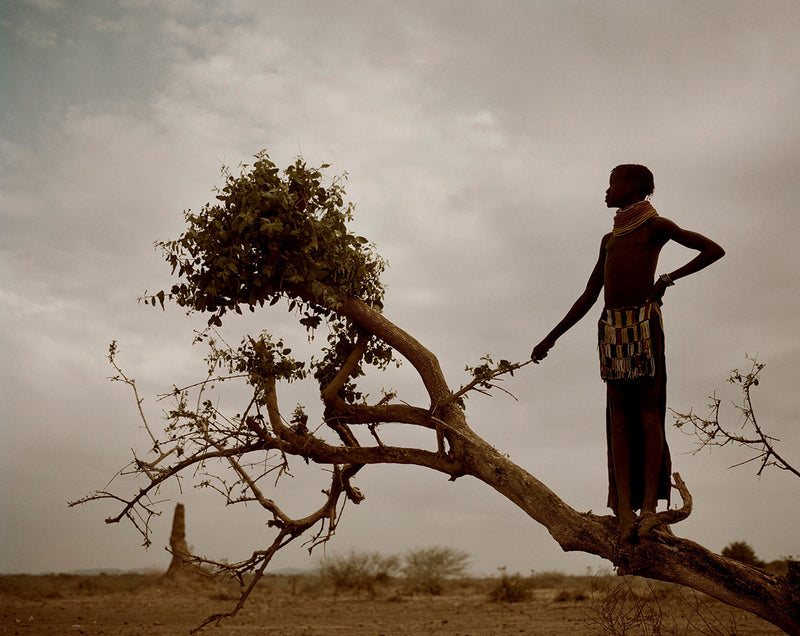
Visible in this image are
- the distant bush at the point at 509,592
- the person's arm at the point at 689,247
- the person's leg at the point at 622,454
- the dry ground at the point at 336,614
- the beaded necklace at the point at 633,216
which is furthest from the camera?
the distant bush at the point at 509,592

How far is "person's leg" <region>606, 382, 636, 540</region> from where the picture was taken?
5.34m

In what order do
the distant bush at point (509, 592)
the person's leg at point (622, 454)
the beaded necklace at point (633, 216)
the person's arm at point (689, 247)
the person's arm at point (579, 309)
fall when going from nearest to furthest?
the person's arm at point (689, 247), the person's leg at point (622, 454), the beaded necklace at point (633, 216), the person's arm at point (579, 309), the distant bush at point (509, 592)

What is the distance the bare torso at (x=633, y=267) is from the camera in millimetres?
5352

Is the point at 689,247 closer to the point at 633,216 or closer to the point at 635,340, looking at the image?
the point at 633,216

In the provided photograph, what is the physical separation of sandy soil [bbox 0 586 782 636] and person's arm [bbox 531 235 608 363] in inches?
196

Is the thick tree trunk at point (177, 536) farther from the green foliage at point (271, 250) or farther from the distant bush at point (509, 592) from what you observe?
the green foliage at point (271, 250)

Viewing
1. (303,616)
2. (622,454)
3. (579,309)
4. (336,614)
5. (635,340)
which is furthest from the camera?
(336,614)

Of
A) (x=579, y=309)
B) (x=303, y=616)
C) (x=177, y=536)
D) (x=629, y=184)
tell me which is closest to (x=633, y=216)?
(x=629, y=184)

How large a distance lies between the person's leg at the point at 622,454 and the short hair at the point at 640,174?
1.50 metres

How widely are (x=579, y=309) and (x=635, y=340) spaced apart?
2.62ft

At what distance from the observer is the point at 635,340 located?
17.2 feet

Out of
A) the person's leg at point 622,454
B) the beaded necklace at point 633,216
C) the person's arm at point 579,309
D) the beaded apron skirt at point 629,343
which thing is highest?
the beaded necklace at point 633,216

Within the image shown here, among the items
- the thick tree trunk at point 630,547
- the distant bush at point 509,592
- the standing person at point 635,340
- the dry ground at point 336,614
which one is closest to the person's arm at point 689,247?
the standing person at point 635,340

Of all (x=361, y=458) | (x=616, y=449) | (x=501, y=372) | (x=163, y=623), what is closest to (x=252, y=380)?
(x=361, y=458)
